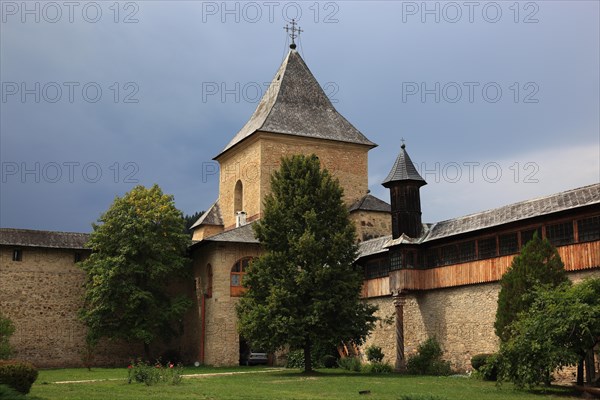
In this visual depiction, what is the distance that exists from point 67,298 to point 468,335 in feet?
69.3

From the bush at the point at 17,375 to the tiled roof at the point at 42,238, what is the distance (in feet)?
68.9

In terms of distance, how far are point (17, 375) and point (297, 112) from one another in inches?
1145

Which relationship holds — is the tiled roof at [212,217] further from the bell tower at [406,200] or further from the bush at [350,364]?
the bell tower at [406,200]

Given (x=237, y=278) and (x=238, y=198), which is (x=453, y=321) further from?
(x=238, y=198)

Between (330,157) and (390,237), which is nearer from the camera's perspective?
(390,237)

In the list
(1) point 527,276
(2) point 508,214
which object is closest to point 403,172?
(2) point 508,214

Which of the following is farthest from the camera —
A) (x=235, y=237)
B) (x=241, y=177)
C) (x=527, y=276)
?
(x=241, y=177)

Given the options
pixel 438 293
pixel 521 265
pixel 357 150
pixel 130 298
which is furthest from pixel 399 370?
pixel 357 150

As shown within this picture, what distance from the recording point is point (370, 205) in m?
40.2

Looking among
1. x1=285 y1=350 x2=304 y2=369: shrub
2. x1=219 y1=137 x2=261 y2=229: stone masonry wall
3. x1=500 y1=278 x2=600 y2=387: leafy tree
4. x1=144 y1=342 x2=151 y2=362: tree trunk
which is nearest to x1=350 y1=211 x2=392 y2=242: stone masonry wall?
x1=219 y1=137 x2=261 y2=229: stone masonry wall

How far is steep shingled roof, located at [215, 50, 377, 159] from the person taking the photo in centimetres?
4153

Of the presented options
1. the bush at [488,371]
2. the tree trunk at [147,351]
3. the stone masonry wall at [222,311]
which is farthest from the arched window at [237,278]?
the bush at [488,371]

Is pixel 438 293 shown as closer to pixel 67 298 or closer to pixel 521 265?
pixel 521 265

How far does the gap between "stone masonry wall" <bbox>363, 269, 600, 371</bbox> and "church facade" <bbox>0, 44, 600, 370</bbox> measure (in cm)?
4
